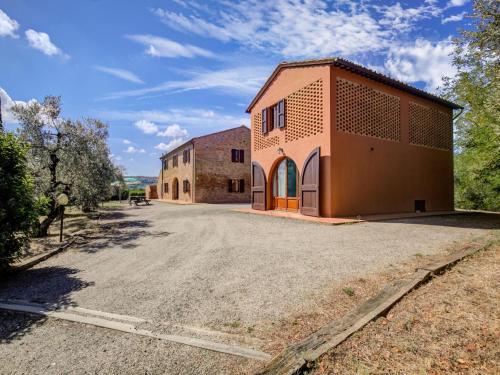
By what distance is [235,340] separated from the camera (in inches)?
105

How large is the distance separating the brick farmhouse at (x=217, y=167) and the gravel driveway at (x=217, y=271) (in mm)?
16659

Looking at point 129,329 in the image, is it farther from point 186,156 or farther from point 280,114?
point 186,156

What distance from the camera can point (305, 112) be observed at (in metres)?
12.4

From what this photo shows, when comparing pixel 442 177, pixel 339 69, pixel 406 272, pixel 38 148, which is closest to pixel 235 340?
pixel 406 272

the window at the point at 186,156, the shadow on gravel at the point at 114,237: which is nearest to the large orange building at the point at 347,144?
the shadow on gravel at the point at 114,237

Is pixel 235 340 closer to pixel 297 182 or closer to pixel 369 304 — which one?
pixel 369 304

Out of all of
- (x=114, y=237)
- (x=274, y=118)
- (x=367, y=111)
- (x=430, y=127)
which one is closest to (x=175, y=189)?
(x=274, y=118)

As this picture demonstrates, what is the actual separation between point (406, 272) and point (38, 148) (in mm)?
10464

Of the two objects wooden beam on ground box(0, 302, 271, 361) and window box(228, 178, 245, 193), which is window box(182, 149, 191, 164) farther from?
wooden beam on ground box(0, 302, 271, 361)

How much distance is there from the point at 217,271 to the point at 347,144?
8635mm

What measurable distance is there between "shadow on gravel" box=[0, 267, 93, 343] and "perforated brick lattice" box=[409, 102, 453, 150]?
1484cm

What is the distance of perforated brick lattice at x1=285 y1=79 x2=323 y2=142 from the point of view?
11703mm

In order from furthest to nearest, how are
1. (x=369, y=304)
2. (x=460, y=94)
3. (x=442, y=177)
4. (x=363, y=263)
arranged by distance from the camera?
(x=460, y=94)
(x=442, y=177)
(x=363, y=263)
(x=369, y=304)

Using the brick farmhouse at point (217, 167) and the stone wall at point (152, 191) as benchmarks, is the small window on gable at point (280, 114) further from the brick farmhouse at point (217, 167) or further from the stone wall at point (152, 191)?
the stone wall at point (152, 191)
